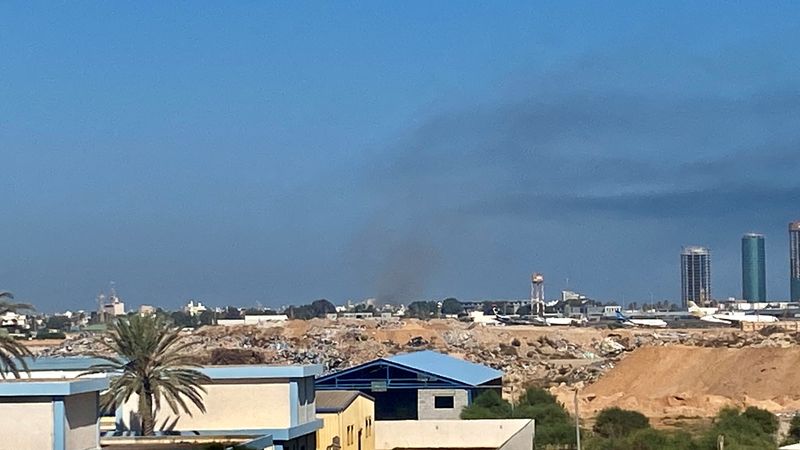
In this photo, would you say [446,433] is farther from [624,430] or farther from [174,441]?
[174,441]

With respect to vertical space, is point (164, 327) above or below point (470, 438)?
above

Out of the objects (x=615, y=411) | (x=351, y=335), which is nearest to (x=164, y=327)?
(x=615, y=411)

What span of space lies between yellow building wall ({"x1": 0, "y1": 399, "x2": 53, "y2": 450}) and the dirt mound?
44029 mm

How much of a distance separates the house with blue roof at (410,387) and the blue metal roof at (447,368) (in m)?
0.10

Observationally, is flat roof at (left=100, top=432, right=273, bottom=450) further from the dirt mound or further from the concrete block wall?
the dirt mound

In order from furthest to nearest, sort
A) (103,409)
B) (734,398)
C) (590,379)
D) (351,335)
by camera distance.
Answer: (351,335) → (590,379) → (734,398) → (103,409)

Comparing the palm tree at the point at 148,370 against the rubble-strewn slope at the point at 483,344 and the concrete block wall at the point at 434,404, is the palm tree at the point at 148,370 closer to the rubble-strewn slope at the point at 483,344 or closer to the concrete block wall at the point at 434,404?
the concrete block wall at the point at 434,404

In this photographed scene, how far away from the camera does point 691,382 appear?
84.7m

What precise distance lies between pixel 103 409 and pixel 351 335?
320 ft

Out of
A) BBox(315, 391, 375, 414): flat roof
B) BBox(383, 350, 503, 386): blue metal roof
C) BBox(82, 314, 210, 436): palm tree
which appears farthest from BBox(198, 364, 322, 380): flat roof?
BBox(383, 350, 503, 386): blue metal roof

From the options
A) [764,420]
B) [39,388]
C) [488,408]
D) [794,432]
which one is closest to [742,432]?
[794,432]

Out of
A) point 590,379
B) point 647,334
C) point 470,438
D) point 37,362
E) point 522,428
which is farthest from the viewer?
point 647,334

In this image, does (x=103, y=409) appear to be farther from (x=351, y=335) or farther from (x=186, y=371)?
(x=351, y=335)

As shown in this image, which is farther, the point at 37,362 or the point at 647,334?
the point at 647,334
